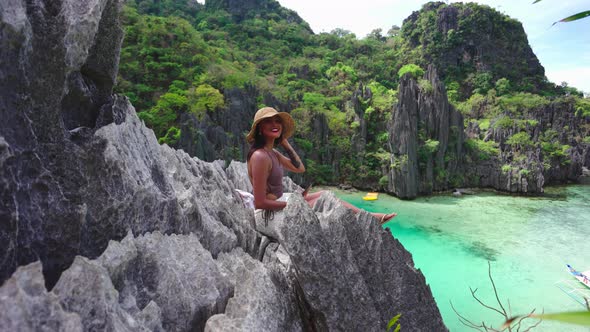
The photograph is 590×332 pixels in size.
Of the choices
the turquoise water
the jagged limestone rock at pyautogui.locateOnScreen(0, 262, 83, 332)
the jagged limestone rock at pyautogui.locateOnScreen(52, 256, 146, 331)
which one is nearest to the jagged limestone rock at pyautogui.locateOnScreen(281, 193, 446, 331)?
the jagged limestone rock at pyautogui.locateOnScreen(52, 256, 146, 331)

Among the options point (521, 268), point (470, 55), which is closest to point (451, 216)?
point (521, 268)

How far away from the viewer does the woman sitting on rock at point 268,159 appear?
237cm

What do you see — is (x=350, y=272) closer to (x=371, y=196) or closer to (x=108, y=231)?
(x=108, y=231)

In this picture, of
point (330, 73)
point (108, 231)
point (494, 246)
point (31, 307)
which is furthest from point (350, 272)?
point (330, 73)

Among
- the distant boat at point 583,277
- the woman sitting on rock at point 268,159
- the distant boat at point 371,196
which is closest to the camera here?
the woman sitting on rock at point 268,159

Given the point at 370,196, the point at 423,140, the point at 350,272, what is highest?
the point at 423,140

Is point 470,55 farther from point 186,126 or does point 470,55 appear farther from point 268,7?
point 186,126

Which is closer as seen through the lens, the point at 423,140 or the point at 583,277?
the point at 583,277

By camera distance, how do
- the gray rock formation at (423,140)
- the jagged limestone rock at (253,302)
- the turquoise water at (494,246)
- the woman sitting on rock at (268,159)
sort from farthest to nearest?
the gray rock formation at (423,140) < the turquoise water at (494,246) < the woman sitting on rock at (268,159) < the jagged limestone rock at (253,302)

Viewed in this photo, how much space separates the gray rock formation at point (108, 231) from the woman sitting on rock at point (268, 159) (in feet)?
1.15

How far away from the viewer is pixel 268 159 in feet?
8.08

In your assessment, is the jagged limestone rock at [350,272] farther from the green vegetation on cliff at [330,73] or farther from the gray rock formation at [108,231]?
the green vegetation on cliff at [330,73]

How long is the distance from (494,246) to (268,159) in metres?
9.40

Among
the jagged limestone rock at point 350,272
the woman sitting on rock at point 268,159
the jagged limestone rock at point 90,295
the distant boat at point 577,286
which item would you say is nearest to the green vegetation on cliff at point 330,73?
the distant boat at point 577,286
